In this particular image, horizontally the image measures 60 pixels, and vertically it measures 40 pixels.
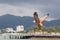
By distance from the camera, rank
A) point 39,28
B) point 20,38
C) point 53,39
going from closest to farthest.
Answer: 1. point 53,39
2. point 39,28
3. point 20,38

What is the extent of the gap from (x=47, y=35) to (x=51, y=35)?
22.4 inches

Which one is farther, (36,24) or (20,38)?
(20,38)

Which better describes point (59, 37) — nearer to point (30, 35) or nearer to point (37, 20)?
point (30, 35)

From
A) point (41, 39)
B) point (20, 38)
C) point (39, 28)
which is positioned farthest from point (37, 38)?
point (20, 38)

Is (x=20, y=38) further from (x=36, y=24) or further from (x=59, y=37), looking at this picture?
(x=59, y=37)

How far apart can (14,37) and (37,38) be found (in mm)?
19036

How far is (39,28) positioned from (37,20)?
6.46ft

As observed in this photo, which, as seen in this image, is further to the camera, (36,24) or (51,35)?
(36,24)

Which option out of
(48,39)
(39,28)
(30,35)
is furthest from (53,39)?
(39,28)

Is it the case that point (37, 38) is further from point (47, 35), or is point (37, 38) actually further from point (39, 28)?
point (39, 28)

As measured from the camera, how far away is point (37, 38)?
4662 cm

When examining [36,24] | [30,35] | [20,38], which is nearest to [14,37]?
[20,38]

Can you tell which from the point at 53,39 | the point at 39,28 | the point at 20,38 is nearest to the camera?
the point at 53,39

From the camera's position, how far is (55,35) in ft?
153
